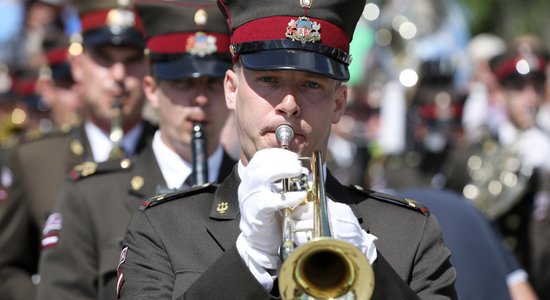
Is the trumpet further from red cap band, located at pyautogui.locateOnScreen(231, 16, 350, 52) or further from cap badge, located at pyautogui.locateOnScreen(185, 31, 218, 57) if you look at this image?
cap badge, located at pyautogui.locateOnScreen(185, 31, 218, 57)

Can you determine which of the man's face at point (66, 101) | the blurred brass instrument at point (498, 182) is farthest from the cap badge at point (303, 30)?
the blurred brass instrument at point (498, 182)

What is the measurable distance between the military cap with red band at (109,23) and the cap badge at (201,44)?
101 centimetres

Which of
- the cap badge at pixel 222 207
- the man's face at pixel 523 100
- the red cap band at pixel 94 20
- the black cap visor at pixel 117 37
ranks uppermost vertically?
the red cap band at pixel 94 20

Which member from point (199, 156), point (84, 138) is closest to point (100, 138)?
point (84, 138)

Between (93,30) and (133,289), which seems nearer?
(133,289)

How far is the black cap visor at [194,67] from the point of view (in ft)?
19.0

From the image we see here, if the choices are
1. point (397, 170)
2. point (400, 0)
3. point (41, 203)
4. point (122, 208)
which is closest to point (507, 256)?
point (122, 208)

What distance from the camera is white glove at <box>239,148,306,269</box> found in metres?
3.72

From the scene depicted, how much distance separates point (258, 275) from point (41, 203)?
139 inches

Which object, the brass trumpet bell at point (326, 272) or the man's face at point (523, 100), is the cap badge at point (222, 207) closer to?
the brass trumpet bell at point (326, 272)

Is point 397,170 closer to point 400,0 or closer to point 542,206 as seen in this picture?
point 542,206

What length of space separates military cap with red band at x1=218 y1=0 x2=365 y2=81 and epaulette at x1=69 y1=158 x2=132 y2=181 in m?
1.82

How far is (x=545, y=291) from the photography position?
9.37 meters

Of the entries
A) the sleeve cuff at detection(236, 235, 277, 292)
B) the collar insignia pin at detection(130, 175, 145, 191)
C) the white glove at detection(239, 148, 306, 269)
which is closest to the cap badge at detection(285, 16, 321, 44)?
the white glove at detection(239, 148, 306, 269)
